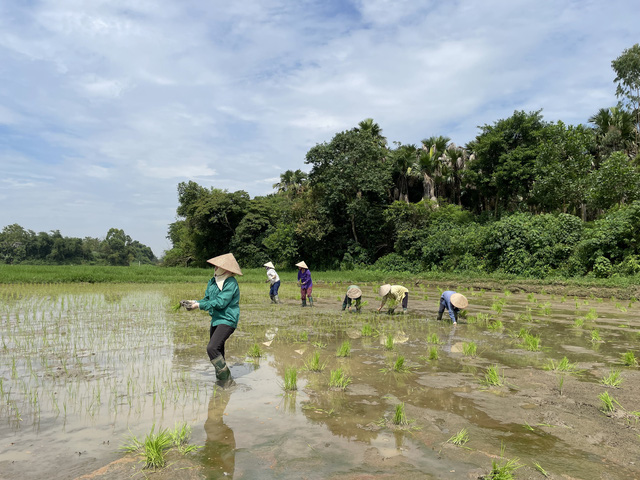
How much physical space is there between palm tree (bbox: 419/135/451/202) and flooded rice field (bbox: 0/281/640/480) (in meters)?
24.4

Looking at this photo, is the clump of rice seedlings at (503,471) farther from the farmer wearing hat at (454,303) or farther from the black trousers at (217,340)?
the farmer wearing hat at (454,303)

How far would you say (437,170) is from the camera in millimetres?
33031

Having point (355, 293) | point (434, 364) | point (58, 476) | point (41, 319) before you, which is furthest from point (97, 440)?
point (355, 293)

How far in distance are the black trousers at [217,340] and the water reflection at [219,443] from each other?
2.00 ft

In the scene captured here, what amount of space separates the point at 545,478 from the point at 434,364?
3052 mm

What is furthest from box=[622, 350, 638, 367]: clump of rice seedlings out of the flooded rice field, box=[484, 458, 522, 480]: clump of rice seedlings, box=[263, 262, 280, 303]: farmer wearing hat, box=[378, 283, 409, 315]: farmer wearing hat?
box=[263, 262, 280, 303]: farmer wearing hat

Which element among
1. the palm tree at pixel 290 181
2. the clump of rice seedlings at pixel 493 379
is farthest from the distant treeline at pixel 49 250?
the clump of rice seedlings at pixel 493 379

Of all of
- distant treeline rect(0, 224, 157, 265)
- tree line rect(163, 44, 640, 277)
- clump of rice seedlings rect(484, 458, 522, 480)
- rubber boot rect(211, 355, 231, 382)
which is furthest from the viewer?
distant treeline rect(0, 224, 157, 265)

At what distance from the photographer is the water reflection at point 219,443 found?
9.75 ft

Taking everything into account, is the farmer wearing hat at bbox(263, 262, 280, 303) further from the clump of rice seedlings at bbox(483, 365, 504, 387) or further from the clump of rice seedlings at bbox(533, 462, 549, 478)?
the clump of rice seedlings at bbox(533, 462, 549, 478)

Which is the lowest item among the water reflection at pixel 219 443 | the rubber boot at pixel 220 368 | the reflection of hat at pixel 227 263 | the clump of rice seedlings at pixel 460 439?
the water reflection at pixel 219 443

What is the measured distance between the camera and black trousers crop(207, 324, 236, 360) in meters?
4.84

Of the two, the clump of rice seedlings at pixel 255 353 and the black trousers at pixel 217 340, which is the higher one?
the black trousers at pixel 217 340

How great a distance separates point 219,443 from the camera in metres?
3.38
